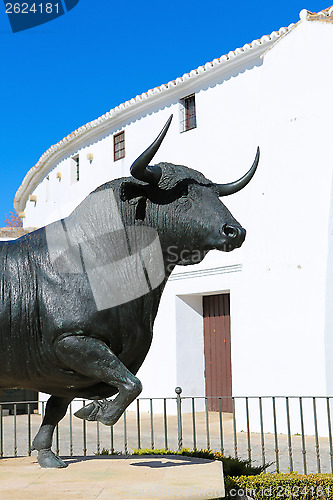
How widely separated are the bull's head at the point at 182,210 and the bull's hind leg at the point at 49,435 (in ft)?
4.04

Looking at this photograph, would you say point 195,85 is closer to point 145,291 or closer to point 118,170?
point 118,170

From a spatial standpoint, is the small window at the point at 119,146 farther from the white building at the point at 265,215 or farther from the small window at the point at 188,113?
the small window at the point at 188,113

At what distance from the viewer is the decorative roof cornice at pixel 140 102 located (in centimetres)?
1210

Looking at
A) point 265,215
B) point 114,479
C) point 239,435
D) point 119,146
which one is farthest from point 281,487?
point 119,146

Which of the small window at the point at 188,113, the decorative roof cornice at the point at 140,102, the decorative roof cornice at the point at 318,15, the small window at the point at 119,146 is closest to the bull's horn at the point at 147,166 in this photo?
the decorative roof cornice at the point at 318,15

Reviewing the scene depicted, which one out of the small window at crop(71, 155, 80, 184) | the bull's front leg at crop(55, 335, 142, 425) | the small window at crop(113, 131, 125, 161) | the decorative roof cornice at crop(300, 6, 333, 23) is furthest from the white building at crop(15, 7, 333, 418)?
the bull's front leg at crop(55, 335, 142, 425)

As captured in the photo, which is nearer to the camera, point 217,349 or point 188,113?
point 217,349

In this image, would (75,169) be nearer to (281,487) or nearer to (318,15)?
(318,15)

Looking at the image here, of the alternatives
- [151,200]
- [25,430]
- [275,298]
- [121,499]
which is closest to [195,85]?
[275,298]

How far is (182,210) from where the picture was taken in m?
3.44

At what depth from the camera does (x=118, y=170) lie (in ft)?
51.4

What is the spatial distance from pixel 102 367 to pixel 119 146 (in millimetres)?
13304

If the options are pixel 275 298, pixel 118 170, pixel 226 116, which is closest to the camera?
pixel 275 298

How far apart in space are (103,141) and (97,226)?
43.8 ft
